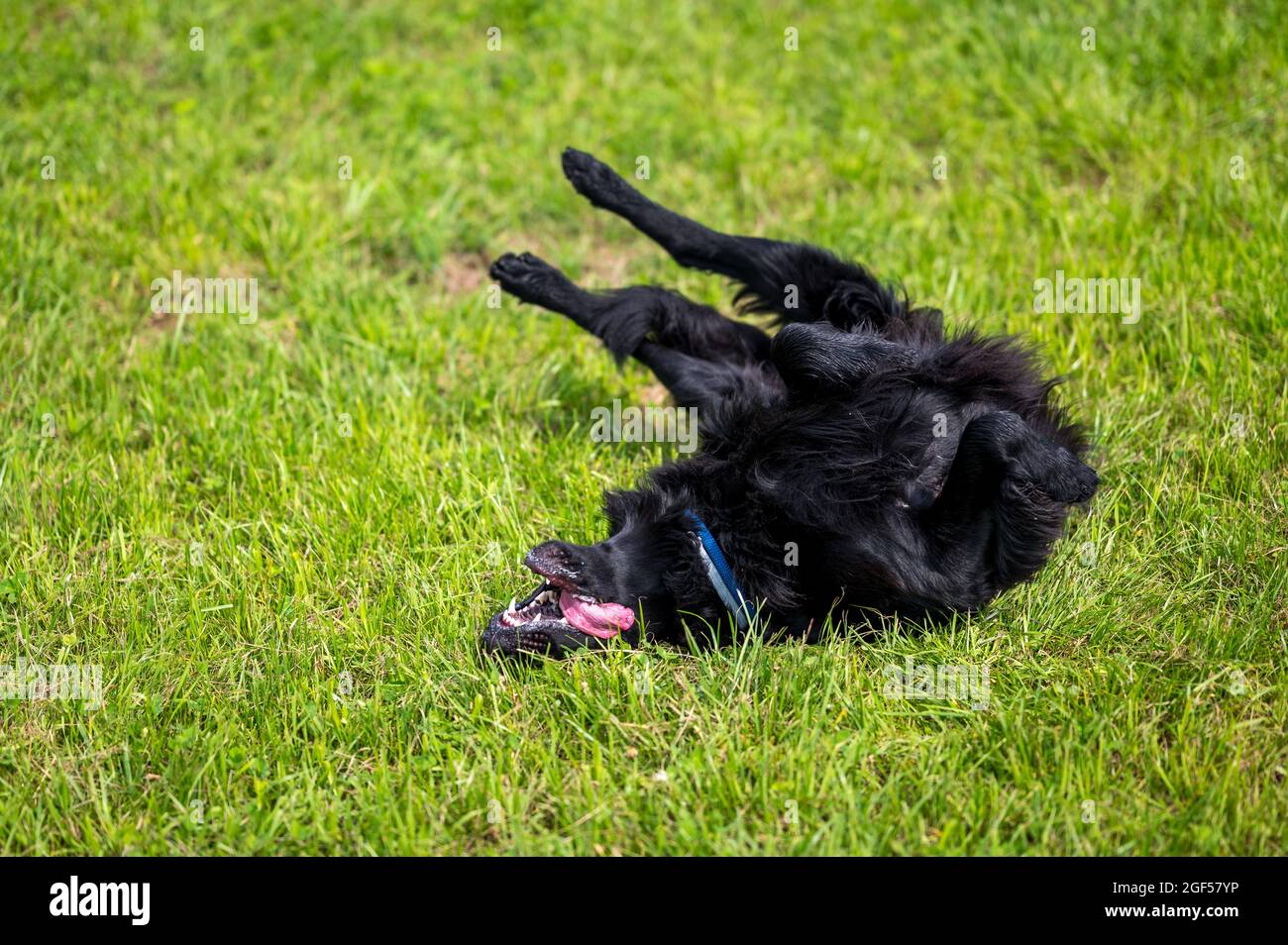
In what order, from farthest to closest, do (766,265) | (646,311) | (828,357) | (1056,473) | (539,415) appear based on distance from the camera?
(539,415)
(646,311)
(766,265)
(828,357)
(1056,473)

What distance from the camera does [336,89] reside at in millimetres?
6285

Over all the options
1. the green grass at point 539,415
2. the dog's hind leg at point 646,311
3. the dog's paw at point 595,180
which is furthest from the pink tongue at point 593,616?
the dog's paw at point 595,180

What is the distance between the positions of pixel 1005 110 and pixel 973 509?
3.31m

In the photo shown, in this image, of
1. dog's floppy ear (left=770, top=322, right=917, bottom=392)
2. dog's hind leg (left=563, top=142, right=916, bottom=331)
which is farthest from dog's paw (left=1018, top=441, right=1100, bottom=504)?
dog's hind leg (left=563, top=142, right=916, bottom=331)

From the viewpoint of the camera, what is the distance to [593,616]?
3.59 m

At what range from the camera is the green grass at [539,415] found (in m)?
3.09

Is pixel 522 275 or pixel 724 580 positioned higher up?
pixel 522 275

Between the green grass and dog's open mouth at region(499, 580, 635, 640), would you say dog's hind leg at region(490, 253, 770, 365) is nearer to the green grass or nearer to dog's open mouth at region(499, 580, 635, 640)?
the green grass

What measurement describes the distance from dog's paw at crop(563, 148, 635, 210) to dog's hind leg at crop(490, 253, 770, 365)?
1.16 ft

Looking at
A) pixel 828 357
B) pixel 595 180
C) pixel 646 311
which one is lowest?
pixel 828 357

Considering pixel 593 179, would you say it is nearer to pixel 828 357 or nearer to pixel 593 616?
pixel 828 357

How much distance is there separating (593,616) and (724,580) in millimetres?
457

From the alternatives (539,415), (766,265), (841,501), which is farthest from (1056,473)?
(539,415)

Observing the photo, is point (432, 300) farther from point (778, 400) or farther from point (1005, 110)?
point (1005, 110)
